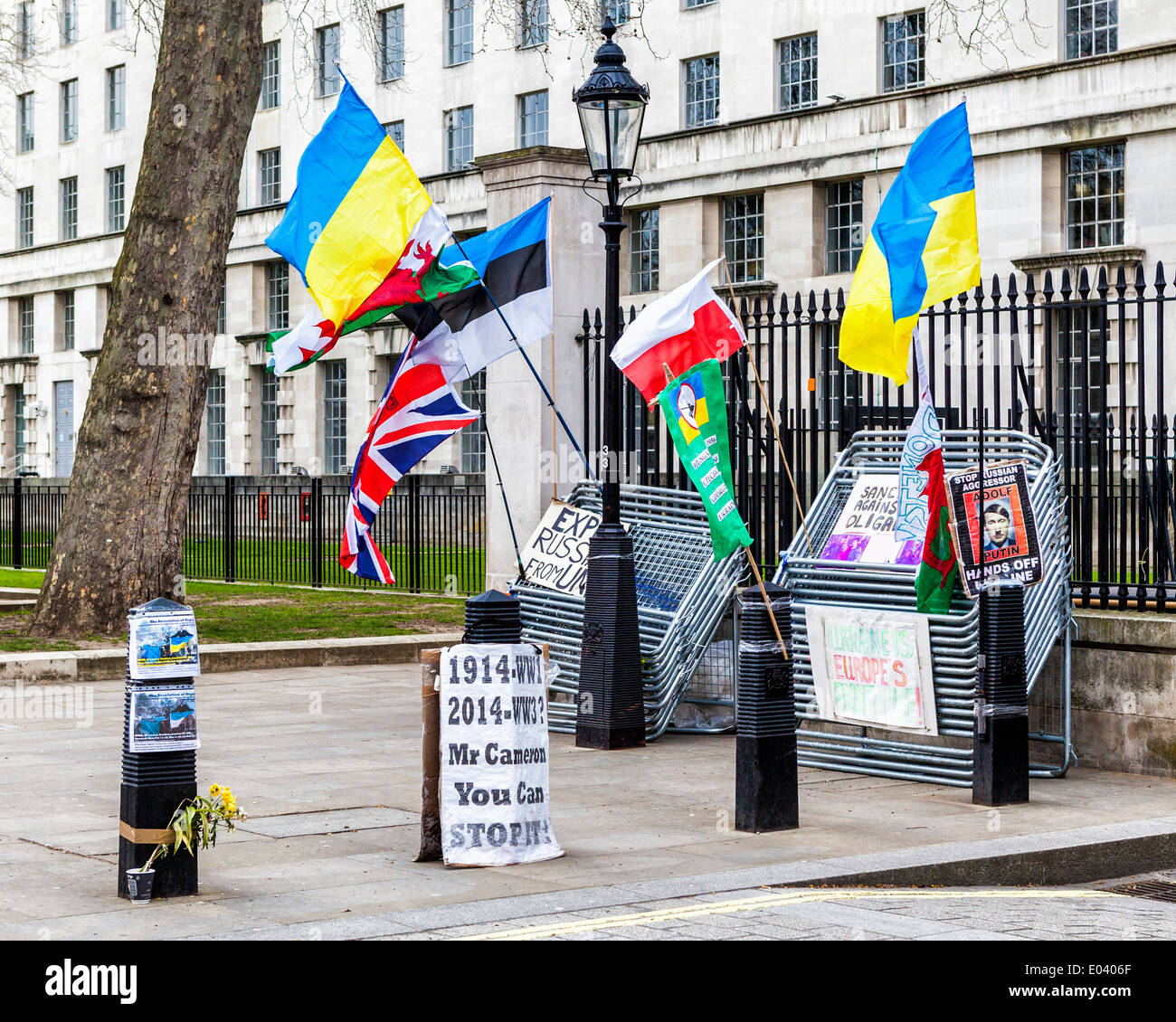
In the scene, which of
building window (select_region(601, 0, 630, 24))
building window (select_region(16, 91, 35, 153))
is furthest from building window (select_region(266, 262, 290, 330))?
building window (select_region(601, 0, 630, 24))

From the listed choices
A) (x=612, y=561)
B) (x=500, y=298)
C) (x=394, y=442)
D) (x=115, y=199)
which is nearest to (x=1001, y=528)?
(x=612, y=561)

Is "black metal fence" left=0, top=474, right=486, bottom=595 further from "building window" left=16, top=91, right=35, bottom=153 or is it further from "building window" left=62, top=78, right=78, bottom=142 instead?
"building window" left=16, top=91, right=35, bottom=153

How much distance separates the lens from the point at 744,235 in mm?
37312

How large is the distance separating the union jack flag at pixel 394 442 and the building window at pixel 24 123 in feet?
167

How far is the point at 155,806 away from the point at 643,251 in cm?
3378

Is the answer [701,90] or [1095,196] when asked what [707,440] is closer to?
[1095,196]

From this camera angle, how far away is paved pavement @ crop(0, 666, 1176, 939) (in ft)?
20.8

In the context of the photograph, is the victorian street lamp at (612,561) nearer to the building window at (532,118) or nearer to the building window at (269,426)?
the building window at (532,118)

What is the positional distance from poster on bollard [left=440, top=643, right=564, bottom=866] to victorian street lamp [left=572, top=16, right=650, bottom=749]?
344cm

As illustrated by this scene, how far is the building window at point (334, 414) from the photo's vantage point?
47.5m

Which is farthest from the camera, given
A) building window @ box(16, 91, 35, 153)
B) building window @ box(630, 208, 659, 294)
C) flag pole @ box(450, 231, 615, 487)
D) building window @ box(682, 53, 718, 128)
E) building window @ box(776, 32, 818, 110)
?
building window @ box(16, 91, 35, 153)

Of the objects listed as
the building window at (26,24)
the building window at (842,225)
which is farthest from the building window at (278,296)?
the building window at (842,225)
